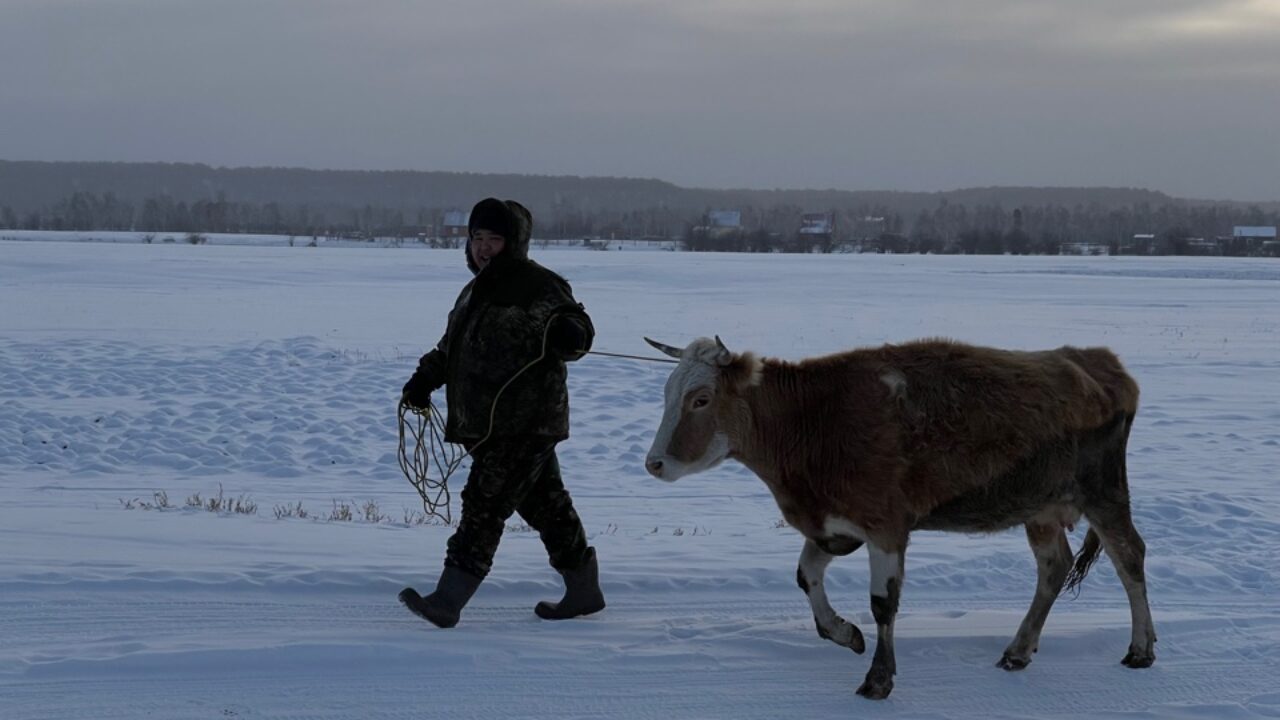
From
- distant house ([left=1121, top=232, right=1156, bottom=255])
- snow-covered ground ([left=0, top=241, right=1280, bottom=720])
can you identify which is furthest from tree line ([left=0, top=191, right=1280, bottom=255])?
snow-covered ground ([left=0, top=241, right=1280, bottom=720])

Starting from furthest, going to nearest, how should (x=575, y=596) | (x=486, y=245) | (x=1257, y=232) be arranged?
(x=1257, y=232)
(x=575, y=596)
(x=486, y=245)

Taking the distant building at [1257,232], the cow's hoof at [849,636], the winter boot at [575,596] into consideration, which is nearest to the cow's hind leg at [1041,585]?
the cow's hoof at [849,636]

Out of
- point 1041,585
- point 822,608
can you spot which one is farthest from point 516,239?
point 1041,585

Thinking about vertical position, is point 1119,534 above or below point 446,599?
above

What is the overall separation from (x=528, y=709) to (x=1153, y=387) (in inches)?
615

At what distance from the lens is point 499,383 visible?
20.8ft

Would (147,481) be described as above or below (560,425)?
below

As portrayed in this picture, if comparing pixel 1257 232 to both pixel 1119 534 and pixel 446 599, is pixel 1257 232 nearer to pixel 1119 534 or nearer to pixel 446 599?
pixel 1119 534

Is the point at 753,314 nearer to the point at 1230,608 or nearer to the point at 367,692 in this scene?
the point at 1230,608

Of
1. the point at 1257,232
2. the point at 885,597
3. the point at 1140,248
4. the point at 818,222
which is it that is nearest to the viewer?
the point at 885,597

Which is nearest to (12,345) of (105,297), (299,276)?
(105,297)

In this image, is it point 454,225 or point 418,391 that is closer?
point 418,391

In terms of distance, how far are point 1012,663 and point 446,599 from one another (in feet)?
9.19

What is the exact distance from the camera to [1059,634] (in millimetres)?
6582
